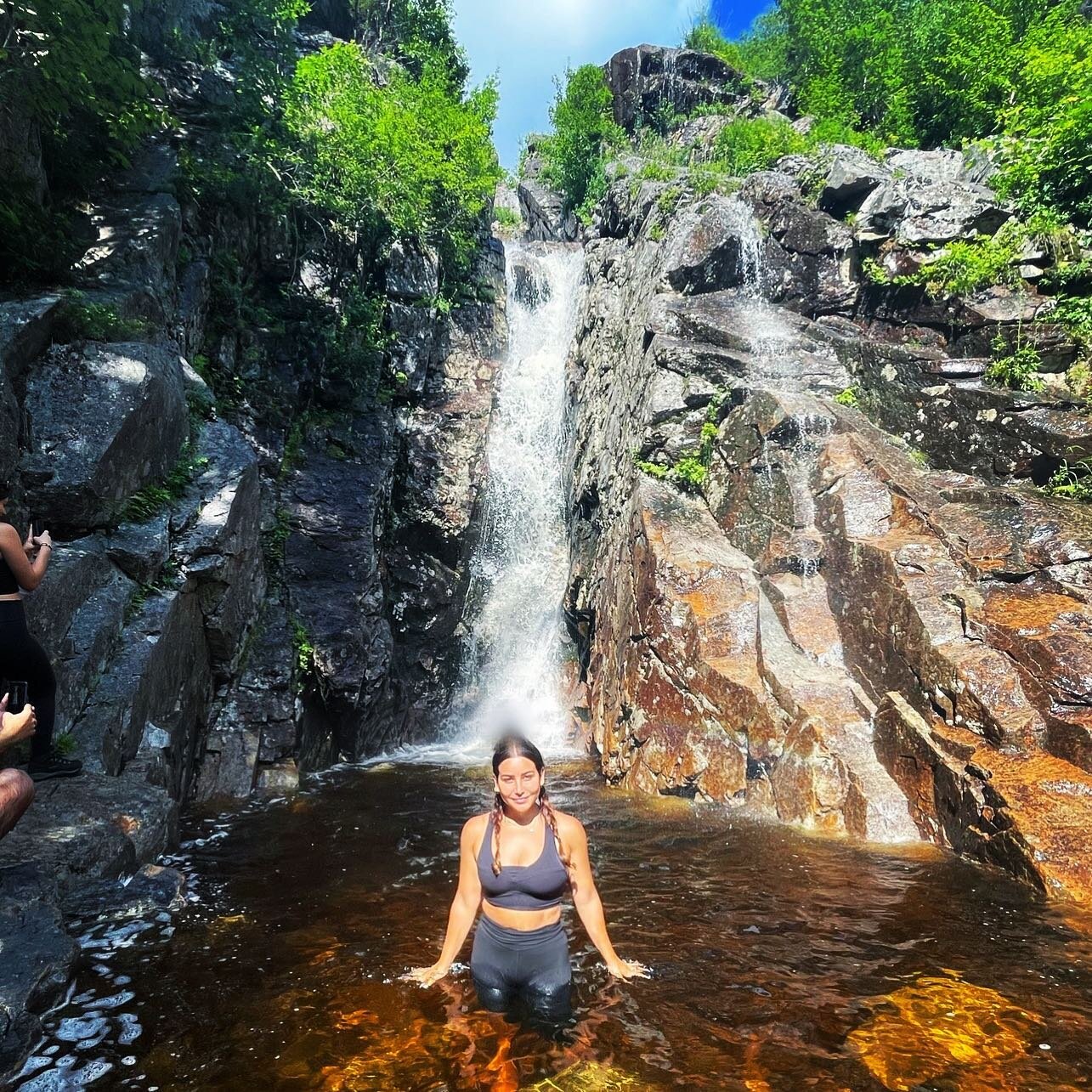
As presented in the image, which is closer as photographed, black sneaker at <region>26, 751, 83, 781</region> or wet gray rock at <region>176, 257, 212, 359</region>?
black sneaker at <region>26, 751, 83, 781</region>

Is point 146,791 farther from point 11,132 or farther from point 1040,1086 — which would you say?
point 11,132

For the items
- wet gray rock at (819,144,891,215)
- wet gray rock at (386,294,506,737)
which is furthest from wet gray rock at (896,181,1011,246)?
wet gray rock at (386,294,506,737)

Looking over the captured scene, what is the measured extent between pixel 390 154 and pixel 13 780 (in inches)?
743

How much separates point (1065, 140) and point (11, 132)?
68.3 feet

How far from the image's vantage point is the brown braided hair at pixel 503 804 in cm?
363

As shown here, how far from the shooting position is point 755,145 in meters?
23.8

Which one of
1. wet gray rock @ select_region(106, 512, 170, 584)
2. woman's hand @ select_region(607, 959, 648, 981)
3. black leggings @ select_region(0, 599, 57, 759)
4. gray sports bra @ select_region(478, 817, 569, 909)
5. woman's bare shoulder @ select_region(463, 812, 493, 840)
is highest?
wet gray rock @ select_region(106, 512, 170, 584)

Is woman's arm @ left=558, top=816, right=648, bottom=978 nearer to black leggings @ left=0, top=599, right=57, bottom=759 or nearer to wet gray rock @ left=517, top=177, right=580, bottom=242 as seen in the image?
black leggings @ left=0, top=599, right=57, bottom=759

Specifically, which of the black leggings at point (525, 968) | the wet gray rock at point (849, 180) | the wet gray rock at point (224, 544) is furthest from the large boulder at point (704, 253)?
the black leggings at point (525, 968)

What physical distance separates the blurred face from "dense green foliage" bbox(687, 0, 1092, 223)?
1935cm

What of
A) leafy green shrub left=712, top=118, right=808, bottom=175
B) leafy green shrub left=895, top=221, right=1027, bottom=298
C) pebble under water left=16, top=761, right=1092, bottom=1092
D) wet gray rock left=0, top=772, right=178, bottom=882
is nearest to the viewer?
pebble under water left=16, top=761, right=1092, bottom=1092

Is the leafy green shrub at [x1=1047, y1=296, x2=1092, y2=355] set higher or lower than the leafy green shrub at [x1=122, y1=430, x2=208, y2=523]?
higher

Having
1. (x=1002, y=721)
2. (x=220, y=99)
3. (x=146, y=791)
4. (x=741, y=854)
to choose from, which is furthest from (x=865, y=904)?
(x=220, y=99)

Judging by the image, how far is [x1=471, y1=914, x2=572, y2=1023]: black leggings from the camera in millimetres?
3596
